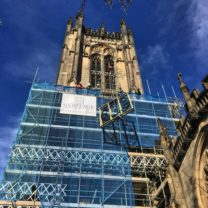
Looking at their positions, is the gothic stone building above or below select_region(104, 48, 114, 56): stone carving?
below

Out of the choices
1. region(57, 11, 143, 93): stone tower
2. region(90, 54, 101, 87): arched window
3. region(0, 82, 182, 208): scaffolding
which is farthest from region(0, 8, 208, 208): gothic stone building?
region(90, 54, 101, 87): arched window

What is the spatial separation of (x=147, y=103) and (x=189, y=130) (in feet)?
45.5

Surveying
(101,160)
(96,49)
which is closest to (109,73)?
(96,49)

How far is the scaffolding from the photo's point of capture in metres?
17.9

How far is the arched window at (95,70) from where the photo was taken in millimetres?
38791

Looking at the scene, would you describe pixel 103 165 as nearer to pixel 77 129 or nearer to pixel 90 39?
pixel 77 129

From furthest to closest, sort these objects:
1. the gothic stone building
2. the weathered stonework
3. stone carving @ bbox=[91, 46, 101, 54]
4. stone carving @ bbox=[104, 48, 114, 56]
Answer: stone carving @ bbox=[104, 48, 114, 56]
stone carving @ bbox=[91, 46, 101, 54]
the gothic stone building
the weathered stonework

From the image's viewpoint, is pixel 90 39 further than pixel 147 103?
Yes

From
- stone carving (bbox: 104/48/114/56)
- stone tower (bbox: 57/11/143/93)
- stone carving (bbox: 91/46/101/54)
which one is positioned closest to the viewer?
stone tower (bbox: 57/11/143/93)

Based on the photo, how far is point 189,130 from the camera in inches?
548

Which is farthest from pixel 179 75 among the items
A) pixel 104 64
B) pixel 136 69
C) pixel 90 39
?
pixel 90 39

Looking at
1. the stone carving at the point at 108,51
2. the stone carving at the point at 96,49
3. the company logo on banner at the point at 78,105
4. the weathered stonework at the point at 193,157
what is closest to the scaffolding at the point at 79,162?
the company logo on banner at the point at 78,105

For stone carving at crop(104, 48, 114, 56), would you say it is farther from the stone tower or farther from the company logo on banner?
the company logo on banner

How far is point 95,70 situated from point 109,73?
2.07 metres
